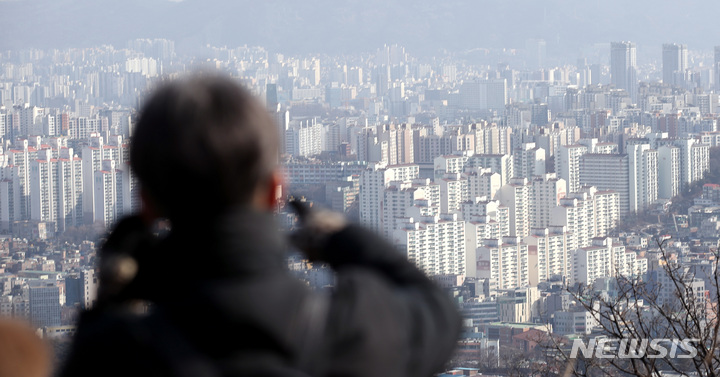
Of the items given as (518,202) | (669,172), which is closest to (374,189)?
(518,202)

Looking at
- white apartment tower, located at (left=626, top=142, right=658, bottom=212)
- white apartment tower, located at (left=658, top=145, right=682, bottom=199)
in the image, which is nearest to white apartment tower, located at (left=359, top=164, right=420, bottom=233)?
white apartment tower, located at (left=626, top=142, right=658, bottom=212)

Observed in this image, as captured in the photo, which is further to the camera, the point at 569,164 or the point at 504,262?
the point at 569,164

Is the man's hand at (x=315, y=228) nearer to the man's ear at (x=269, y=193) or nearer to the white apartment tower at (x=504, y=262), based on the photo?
the man's ear at (x=269, y=193)

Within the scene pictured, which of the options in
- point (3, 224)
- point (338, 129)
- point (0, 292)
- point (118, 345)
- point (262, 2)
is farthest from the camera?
point (262, 2)

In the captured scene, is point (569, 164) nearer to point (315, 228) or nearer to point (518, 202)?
point (518, 202)

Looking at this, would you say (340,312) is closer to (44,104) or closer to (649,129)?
Result: (649,129)

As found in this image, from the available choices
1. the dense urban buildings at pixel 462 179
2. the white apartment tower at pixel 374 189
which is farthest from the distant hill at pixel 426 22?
the white apartment tower at pixel 374 189

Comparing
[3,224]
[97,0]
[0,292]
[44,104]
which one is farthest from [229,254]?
[97,0]
